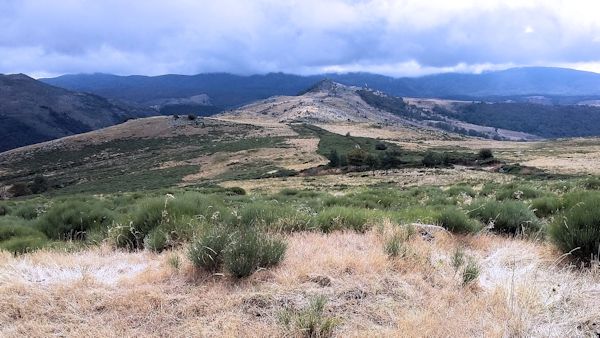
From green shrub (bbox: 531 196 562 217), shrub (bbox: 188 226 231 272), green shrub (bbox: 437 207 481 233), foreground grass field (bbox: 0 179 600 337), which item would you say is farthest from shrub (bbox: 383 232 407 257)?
green shrub (bbox: 531 196 562 217)

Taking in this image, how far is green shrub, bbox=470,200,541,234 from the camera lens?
943cm

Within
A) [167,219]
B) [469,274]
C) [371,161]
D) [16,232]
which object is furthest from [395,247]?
[371,161]

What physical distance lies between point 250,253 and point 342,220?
357 centimetres

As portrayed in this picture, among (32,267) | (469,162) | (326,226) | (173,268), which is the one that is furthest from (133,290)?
(469,162)

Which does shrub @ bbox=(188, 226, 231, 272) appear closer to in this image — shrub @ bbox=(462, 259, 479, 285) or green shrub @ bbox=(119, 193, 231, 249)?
green shrub @ bbox=(119, 193, 231, 249)

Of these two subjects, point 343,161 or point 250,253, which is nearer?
point 250,253

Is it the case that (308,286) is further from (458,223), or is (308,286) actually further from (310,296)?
(458,223)

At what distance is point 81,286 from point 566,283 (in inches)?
235

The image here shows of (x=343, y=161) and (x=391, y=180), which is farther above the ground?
(x=343, y=161)

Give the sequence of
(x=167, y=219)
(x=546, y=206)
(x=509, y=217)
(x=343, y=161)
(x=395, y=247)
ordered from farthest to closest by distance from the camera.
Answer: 1. (x=343, y=161)
2. (x=546, y=206)
3. (x=509, y=217)
4. (x=167, y=219)
5. (x=395, y=247)

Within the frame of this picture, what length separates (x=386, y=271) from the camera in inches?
232

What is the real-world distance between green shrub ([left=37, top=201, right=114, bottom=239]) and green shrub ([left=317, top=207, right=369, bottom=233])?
6369 millimetres

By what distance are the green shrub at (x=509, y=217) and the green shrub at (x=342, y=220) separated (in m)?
2.55

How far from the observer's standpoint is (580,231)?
21.4 ft
